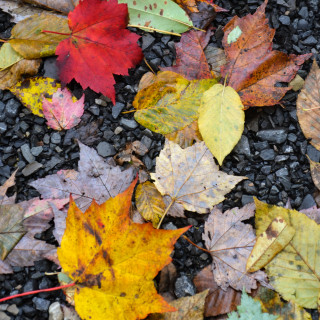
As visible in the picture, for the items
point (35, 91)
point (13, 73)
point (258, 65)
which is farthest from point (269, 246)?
point (13, 73)

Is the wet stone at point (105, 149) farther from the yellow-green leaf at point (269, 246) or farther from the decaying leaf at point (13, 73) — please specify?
the yellow-green leaf at point (269, 246)

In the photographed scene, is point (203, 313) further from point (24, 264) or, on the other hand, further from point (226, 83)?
point (226, 83)

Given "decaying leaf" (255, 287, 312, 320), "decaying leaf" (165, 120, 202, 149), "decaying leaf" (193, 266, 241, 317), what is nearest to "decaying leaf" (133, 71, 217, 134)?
"decaying leaf" (165, 120, 202, 149)

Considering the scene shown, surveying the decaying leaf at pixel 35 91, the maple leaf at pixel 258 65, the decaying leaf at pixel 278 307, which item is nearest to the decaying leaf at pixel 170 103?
the maple leaf at pixel 258 65

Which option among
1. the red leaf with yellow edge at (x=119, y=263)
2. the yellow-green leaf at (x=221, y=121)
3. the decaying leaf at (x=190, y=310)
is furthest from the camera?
the yellow-green leaf at (x=221, y=121)

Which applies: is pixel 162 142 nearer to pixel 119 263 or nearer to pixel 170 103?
pixel 170 103

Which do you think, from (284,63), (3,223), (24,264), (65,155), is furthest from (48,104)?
(284,63)
